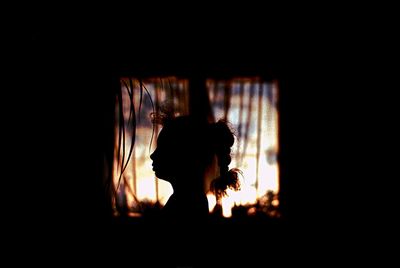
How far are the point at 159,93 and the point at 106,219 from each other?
119cm

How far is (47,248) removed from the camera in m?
1.17

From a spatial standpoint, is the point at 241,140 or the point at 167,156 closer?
the point at 167,156

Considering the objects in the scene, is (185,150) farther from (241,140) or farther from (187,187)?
(241,140)

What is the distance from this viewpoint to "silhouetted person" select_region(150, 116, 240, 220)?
2.80ft

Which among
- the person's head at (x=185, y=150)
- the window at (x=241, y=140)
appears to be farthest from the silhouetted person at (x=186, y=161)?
the window at (x=241, y=140)

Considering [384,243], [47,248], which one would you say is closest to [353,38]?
[384,243]

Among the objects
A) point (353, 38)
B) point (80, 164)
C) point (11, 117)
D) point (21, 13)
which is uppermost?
point (353, 38)

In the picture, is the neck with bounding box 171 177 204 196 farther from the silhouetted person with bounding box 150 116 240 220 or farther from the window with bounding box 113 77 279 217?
the window with bounding box 113 77 279 217

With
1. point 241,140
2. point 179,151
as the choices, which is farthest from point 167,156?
point 241,140

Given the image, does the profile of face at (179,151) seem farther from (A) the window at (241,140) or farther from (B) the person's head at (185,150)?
(A) the window at (241,140)

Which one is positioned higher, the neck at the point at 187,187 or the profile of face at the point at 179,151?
the profile of face at the point at 179,151

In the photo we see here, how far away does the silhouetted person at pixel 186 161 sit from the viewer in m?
0.85

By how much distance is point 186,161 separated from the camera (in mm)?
867

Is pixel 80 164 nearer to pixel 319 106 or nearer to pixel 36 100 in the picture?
pixel 36 100
